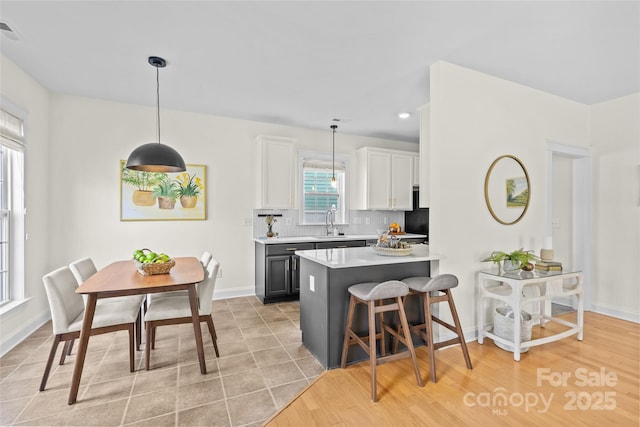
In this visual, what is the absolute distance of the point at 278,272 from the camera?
421 cm

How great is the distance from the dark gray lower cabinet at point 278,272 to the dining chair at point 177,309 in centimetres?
142

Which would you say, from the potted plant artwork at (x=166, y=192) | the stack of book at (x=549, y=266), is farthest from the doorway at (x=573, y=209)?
the potted plant artwork at (x=166, y=192)

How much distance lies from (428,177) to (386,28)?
1.50m

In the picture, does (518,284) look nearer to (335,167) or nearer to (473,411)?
(473,411)

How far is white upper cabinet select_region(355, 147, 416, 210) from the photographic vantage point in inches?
203

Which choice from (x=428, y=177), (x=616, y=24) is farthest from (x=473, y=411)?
(x=616, y=24)

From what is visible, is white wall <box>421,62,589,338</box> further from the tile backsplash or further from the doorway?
the tile backsplash

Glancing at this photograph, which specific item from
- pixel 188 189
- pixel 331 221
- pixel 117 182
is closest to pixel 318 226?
pixel 331 221

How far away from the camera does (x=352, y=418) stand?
1.89 m

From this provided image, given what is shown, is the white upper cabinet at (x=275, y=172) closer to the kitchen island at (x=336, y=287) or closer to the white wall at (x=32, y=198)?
the kitchen island at (x=336, y=287)

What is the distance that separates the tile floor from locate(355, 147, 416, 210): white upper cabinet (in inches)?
107

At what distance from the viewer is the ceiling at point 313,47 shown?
210 cm

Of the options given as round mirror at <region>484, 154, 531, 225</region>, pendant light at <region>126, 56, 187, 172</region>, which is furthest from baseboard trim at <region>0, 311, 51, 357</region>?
round mirror at <region>484, 154, 531, 225</region>

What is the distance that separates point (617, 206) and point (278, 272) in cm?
423
